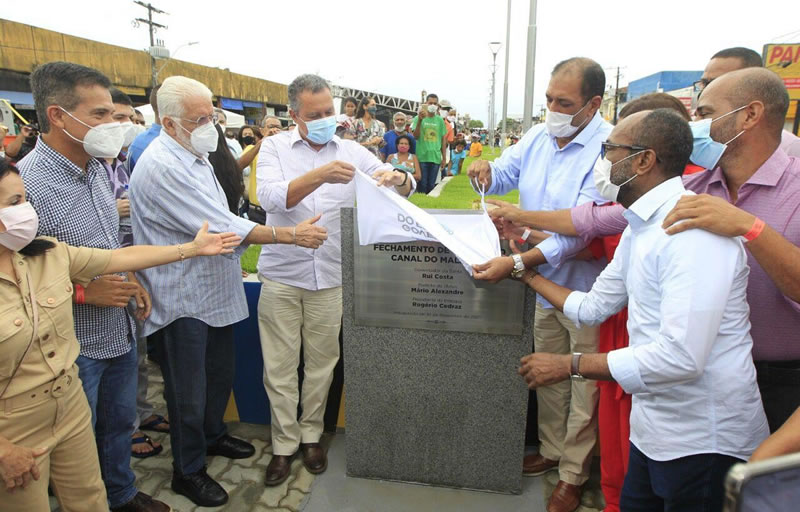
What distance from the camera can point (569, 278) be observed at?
110 inches

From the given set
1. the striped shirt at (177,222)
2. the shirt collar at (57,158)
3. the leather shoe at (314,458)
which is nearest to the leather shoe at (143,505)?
the leather shoe at (314,458)

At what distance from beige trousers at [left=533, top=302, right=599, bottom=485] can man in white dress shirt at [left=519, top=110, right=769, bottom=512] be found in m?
0.93

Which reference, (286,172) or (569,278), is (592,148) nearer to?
(569,278)

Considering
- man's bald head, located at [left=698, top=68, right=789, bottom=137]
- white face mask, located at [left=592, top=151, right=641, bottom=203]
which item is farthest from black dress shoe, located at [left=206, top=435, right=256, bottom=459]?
man's bald head, located at [left=698, top=68, right=789, bottom=137]

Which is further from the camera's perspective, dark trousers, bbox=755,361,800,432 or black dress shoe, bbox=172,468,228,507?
black dress shoe, bbox=172,468,228,507

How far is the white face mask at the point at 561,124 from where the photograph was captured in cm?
275

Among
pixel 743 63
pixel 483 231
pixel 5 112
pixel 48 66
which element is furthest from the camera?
pixel 5 112

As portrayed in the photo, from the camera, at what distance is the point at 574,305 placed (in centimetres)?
221

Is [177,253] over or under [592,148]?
under

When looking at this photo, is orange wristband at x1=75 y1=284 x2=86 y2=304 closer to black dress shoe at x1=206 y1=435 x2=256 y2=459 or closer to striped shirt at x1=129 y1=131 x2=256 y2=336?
striped shirt at x1=129 y1=131 x2=256 y2=336

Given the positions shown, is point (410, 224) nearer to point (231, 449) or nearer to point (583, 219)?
point (583, 219)

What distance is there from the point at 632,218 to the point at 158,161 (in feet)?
7.28

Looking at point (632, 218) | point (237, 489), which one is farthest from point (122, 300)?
point (632, 218)

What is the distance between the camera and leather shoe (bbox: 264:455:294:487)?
303 cm
